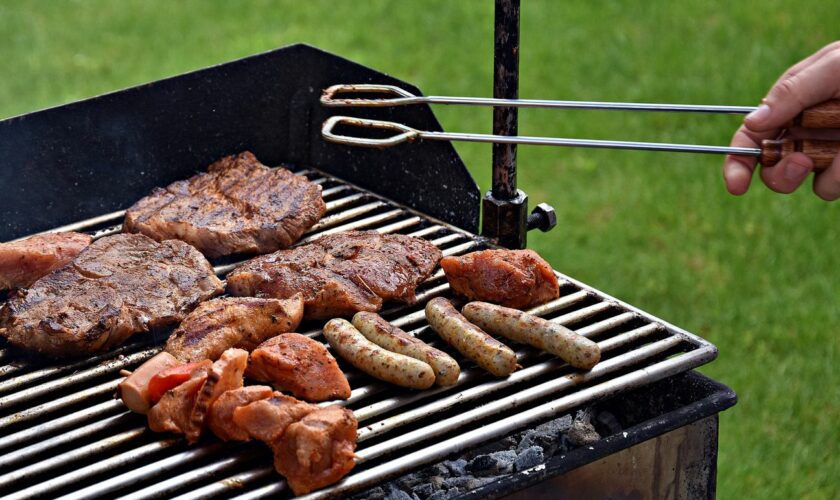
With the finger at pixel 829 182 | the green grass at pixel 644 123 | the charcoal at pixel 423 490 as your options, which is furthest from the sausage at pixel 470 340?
the green grass at pixel 644 123

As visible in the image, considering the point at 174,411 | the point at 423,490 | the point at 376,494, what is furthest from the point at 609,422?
the point at 174,411

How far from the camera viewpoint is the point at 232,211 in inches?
156

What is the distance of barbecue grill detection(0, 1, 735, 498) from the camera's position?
2754 millimetres

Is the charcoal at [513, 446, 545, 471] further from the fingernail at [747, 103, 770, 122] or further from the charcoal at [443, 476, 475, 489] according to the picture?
the fingernail at [747, 103, 770, 122]

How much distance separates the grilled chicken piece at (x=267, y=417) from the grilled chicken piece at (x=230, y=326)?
0.42 m

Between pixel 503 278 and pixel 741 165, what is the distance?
81cm

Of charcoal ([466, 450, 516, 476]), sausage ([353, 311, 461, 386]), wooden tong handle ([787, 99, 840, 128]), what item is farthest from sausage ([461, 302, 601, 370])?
wooden tong handle ([787, 99, 840, 128])

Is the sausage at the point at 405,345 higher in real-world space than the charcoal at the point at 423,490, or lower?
higher

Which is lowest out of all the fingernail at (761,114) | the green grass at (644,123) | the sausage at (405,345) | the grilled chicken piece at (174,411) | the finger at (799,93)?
the green grass at (644,123)

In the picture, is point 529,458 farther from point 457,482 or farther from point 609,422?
point 609,422

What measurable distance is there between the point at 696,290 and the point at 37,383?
4134 mm

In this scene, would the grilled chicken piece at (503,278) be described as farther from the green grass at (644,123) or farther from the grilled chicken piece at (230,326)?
the green grass at (644,123)

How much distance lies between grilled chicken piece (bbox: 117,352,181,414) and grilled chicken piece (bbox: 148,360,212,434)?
5cm

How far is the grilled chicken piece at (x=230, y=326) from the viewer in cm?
312
